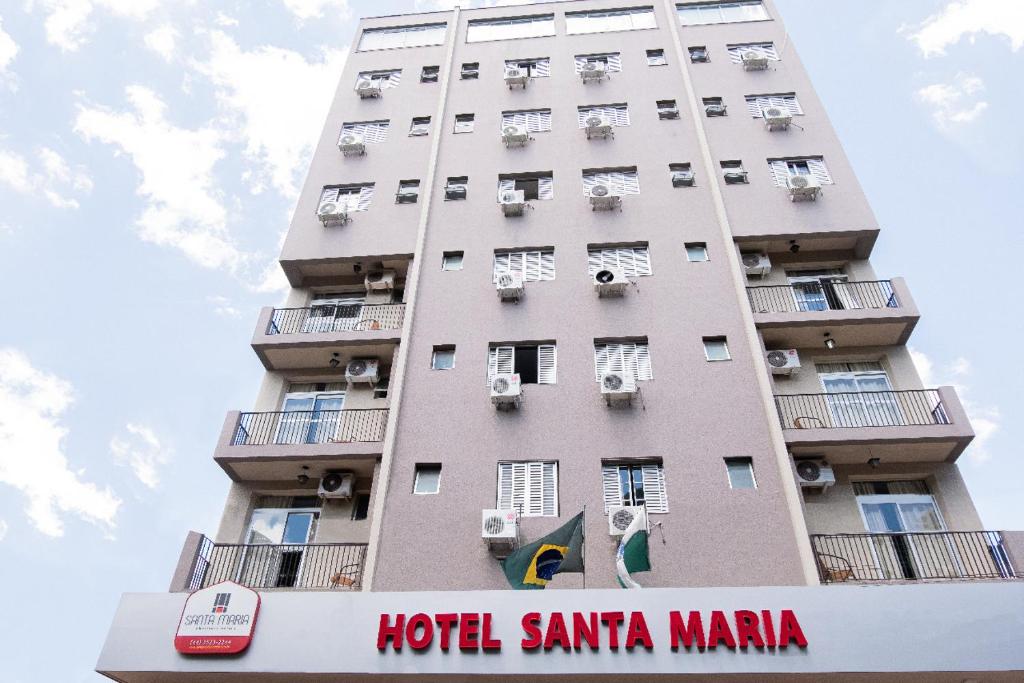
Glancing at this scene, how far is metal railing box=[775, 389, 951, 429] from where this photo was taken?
45.9ft

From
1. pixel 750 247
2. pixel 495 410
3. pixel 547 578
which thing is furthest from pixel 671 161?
pixel 547 578

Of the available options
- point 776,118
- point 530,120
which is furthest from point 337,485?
point 776,118

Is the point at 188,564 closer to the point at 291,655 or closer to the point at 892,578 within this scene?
the point at 291,655

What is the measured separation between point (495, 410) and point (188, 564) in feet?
19.8

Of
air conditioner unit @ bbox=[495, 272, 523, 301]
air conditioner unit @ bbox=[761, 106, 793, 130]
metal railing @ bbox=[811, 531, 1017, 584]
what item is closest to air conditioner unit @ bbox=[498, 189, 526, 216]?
air conditioner unit @ bbox=[495, 272, 523, 301]

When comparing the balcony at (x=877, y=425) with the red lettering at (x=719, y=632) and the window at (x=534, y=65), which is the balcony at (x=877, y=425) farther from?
the window at (x=534, y=65)

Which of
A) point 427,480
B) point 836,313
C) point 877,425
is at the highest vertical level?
point 836,313

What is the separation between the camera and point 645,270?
16609 millimetres

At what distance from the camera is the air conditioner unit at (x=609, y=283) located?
1584 centimetres

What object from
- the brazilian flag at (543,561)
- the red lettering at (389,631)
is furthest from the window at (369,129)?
the red lettering at (389,631)

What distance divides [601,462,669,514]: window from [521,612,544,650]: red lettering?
9.54 ft

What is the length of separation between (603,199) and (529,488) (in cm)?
781

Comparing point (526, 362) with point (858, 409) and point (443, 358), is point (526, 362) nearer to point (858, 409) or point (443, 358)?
point (443, 358)

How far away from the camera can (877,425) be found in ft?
45.3
